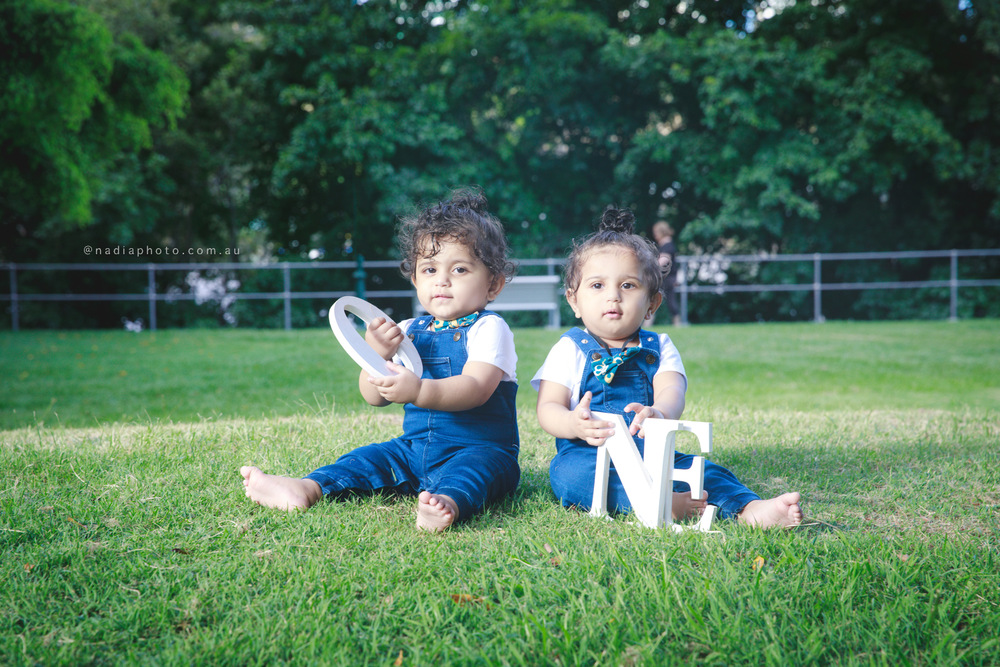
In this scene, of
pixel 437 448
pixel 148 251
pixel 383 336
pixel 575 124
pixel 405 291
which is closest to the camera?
pixel 383 336

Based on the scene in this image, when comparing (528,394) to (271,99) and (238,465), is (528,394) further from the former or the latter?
(271,99)

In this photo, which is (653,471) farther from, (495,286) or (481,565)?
(495,286)

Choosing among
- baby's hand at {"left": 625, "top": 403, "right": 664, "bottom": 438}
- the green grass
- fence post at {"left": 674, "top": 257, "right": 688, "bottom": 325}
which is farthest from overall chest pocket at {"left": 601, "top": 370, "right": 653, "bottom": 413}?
fence post at {"left": 674, "top": 257, "right": 688, "bottom": 325}

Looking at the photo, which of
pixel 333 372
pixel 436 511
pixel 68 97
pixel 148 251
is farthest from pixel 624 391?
pixel 148 251

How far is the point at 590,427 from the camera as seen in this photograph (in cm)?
216

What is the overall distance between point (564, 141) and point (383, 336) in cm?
1481

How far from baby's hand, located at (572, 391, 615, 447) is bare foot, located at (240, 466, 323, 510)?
36.6 inches

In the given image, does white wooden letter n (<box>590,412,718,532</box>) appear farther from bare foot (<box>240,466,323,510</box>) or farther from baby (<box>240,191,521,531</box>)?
bare foot (<box>240,466,323,510</box>)

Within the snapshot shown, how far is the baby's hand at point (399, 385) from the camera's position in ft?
7.12

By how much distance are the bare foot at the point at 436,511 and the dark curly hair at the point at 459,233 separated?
795mm

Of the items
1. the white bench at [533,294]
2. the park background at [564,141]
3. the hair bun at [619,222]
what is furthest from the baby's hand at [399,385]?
the park background at [564,141]

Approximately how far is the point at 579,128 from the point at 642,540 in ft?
50.1

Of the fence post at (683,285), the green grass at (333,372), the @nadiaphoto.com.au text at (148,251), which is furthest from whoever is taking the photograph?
the @nadiaphoto.com.au text at (148,251)

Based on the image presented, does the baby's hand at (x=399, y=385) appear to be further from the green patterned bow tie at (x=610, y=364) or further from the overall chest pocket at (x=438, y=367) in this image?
the green patterned bow tie at (x=610, y=364)
